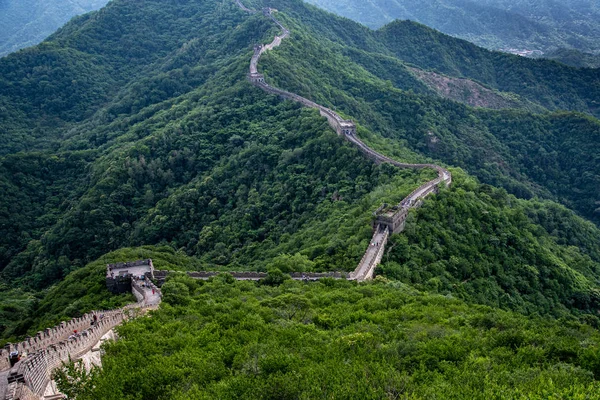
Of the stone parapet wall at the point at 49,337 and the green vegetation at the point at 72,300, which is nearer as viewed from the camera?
the stone parapet wall at the point at 49,337

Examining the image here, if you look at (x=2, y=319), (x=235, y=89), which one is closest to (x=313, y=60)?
(x=235, y=89)

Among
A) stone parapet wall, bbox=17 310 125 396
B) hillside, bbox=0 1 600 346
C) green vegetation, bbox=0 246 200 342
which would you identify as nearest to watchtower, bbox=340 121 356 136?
hillside, bbox=0 1 600 346

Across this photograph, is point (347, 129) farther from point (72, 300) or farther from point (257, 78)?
point (72, 300)

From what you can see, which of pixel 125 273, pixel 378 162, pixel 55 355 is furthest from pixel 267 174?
pixel 55 355

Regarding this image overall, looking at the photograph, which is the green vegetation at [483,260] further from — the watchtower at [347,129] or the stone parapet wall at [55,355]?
the stone parapet wall at [55,355]

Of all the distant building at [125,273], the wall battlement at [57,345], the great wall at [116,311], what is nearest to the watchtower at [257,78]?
the great wall at [116,311]

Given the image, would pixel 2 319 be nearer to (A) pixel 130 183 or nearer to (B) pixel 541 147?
(A) pixel 130 183

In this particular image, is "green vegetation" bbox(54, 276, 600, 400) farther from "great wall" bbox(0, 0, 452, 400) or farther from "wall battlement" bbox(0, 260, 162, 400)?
"great wall" bbox(0, 0, 452, 400)
